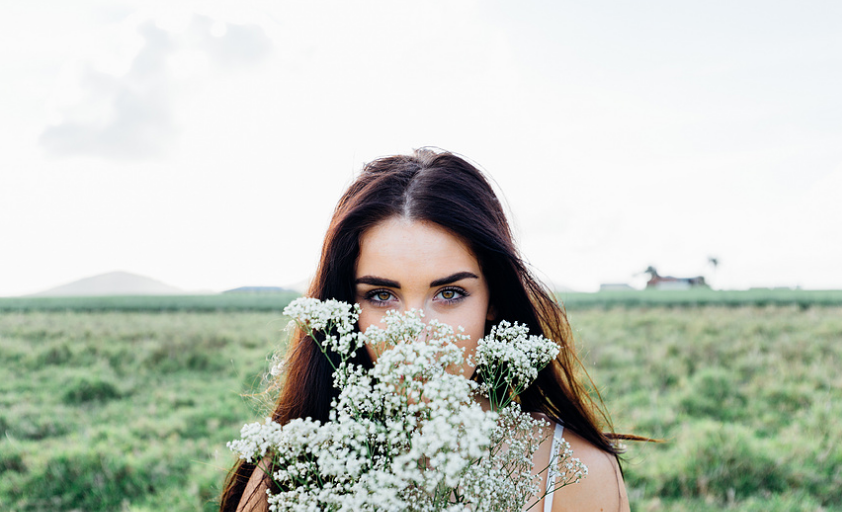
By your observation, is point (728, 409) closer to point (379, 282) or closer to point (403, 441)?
point (379, 282)

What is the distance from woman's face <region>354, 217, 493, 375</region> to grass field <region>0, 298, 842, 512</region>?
1.20m

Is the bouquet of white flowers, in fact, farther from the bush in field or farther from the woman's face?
the bush in field

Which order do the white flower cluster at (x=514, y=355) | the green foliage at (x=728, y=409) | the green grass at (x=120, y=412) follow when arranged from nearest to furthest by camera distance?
the white flower cluster at (x=514, y=355) < the green foliage at (x=728, y=409) < the green grass at (x=120, y=412)

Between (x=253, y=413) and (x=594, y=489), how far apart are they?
175 inches

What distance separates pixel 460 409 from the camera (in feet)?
3.74

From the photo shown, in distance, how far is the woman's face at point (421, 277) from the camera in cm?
225

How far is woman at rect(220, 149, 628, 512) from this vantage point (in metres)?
2.32

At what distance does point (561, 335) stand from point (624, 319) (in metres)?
14.5

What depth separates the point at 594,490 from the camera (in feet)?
8.61

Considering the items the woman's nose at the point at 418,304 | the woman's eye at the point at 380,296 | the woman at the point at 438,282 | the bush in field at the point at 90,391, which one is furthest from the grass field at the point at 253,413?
the woman's nose at the point at 418,304

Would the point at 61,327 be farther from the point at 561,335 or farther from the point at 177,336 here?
the point at 561,335

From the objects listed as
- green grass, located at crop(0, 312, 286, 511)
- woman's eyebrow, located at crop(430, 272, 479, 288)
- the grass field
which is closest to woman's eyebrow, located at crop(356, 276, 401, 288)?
woman's eyebrow, located at crop(430, 272, 479, 288)

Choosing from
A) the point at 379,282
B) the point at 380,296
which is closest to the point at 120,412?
the point at 380,296

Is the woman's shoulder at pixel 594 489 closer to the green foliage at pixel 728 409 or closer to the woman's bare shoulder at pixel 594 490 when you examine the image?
the woman's bare shoulder at pixel 594 490
